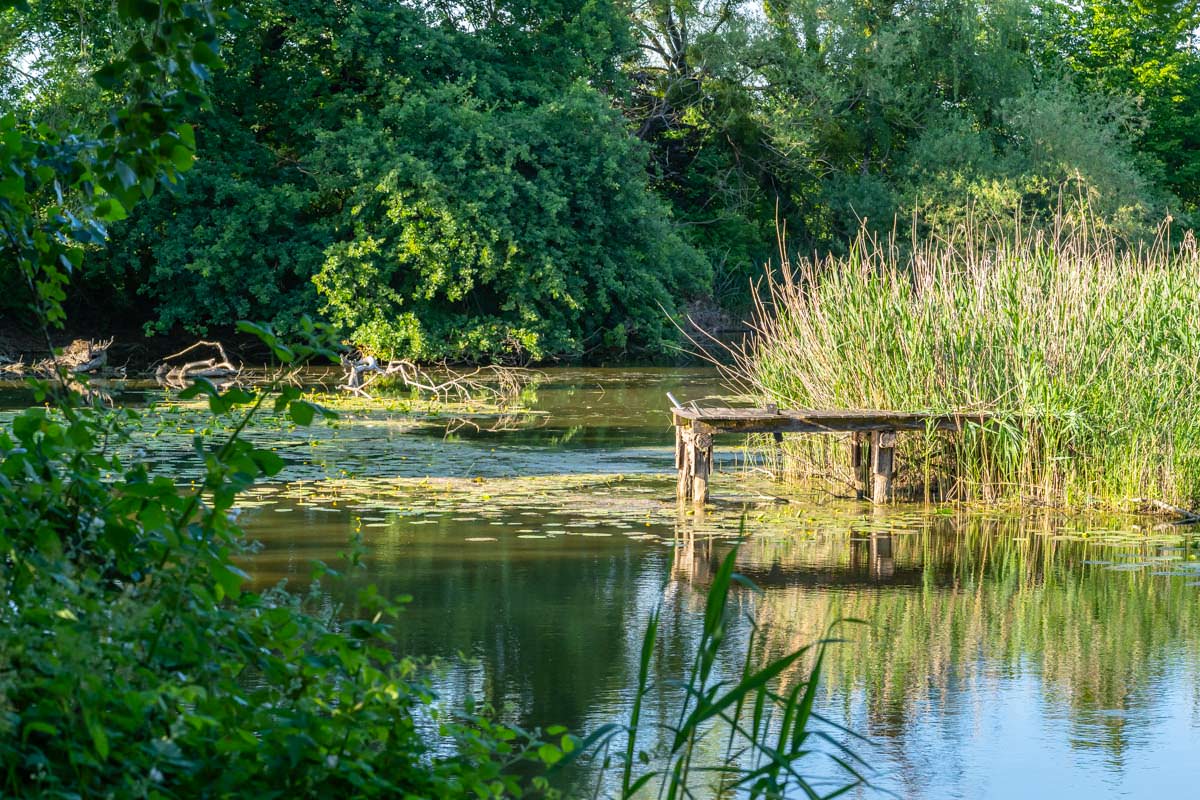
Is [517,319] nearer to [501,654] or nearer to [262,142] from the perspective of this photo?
[262,142]

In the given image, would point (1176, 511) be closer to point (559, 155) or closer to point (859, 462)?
point (859, 462)

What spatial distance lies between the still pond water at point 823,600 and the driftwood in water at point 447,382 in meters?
7.03

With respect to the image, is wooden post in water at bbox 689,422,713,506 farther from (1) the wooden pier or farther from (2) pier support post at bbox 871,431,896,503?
(2) pier support post at bbox 871,431,896,503

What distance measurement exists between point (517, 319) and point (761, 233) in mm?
11018

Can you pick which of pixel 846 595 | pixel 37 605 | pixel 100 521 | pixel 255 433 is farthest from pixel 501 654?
pixel 255 433

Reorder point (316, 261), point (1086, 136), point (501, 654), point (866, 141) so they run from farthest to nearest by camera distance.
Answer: point (866, 141) < point (1086, 136) < point (316, 261) < point (501, 654)

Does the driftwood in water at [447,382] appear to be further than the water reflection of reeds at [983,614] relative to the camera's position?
Yes

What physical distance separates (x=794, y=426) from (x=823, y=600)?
10.5 ft

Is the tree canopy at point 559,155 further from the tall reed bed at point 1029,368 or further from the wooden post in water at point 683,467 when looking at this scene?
the wooden post in water at point 683,467

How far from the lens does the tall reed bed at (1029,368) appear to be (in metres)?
11.5

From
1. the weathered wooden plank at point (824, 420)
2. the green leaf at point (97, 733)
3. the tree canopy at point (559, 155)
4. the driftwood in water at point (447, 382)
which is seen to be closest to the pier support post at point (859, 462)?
the weathered wooden plank at point (824, 420)

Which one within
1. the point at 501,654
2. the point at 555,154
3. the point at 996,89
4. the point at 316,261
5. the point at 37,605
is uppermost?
the point at 996,89

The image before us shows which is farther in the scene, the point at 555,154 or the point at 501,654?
the point at 555,154

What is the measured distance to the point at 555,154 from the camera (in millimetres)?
27984
